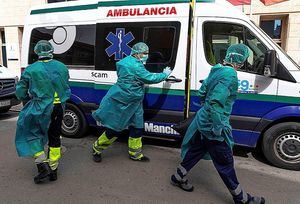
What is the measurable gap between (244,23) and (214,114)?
1.95 m

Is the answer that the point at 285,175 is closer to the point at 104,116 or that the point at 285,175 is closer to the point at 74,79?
the point at 104,116

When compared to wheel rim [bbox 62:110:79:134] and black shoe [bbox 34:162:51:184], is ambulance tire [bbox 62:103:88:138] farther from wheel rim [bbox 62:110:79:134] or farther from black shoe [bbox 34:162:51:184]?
black shoe [bbox 34:162:51:184]

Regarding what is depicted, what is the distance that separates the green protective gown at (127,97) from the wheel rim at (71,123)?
1401 mm

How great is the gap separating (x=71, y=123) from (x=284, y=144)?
11.9 ft

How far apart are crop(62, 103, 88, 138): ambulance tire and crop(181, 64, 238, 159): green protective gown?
286 centimetres

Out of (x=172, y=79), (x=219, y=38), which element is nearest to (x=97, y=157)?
(x=172, y=79)

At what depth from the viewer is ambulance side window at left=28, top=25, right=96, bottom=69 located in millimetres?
5535

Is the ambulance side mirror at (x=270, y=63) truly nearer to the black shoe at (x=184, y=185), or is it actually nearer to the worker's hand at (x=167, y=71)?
the worker's hand at (x=167, y=71)

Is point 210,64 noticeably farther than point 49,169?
Yes

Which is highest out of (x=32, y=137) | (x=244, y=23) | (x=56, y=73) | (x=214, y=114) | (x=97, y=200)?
(x=244, y=23)

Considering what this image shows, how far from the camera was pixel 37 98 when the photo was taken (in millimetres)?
3777

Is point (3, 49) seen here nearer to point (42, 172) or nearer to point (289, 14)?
point (289, 14)

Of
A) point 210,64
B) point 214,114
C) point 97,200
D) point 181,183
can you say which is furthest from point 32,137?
point 210,64

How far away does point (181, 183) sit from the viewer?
3875 mm
